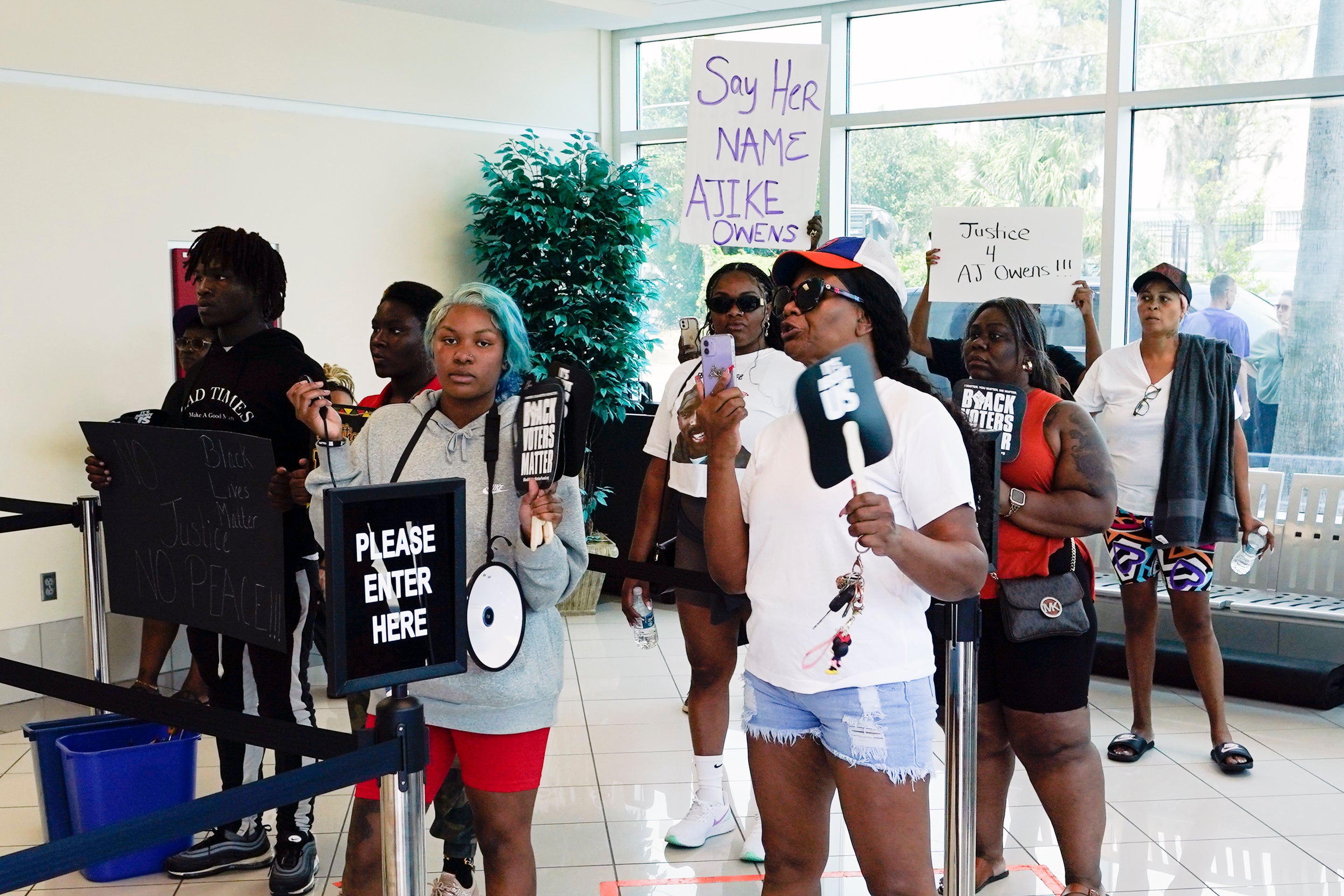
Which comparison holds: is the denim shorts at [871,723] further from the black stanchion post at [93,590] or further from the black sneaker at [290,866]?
the black stanchion post at [93,590]

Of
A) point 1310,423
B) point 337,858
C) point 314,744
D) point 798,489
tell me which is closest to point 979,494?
point 798,489

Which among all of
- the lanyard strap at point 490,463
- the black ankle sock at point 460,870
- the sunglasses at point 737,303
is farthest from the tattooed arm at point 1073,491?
the black ankle sock at point 460,870

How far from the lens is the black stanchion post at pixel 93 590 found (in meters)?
3.56

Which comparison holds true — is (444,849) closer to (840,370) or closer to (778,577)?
(778,577)

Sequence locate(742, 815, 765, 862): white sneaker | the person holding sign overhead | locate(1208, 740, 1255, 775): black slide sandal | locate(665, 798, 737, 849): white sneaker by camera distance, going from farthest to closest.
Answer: the person holding sign overhead < locate(1208, 740, 1255, 775): black slide sandal < locate(665, 798, 737, 849): white sneaker < locate(742, 815, 765, 862): white sneaker

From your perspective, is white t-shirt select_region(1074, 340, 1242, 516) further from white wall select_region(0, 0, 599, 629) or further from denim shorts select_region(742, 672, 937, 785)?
white wall select_region(0, 0, 599, 629)

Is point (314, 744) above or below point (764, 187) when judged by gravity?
below

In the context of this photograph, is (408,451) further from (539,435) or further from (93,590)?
(93,590)

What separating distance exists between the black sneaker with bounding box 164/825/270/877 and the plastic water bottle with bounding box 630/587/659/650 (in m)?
1.27

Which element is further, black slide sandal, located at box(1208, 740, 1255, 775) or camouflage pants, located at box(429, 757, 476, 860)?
black slide sandal, located at box(1208, 740, 1255, 775)

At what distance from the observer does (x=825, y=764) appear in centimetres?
220

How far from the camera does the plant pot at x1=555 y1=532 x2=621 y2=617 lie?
6738 mm

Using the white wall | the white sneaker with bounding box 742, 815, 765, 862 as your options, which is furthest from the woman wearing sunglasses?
the white wall

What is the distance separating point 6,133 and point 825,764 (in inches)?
179
